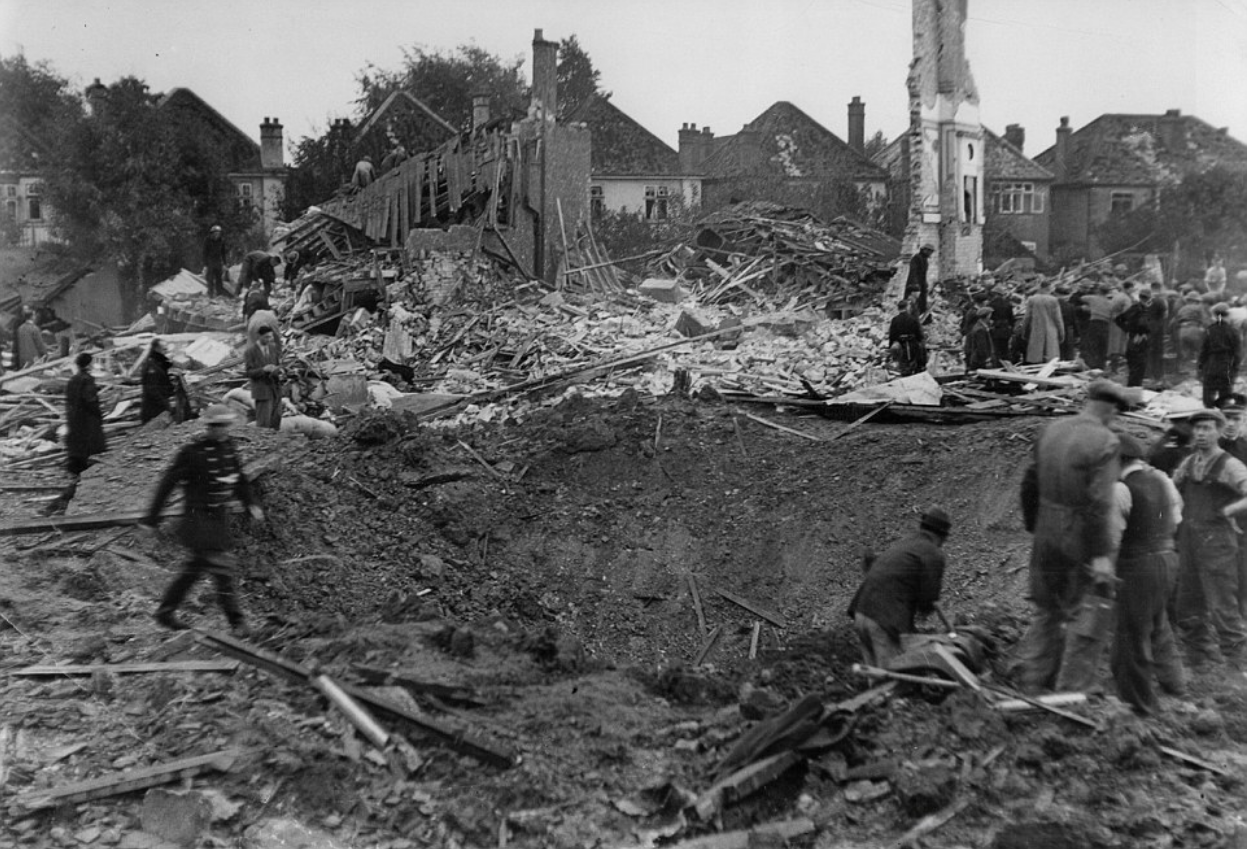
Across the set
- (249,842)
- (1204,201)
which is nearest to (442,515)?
(249,842)

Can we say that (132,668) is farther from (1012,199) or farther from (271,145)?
(1012,199)

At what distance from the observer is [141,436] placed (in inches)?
394

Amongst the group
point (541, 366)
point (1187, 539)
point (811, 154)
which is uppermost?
point (811, 154)

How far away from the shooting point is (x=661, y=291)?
62.0ft

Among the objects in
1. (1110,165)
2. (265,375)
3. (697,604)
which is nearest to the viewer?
(697,604)

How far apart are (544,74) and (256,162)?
5912 mm

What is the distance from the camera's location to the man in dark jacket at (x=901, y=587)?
5.89 metres

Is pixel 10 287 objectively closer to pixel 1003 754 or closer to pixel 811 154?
pixel 1003 754

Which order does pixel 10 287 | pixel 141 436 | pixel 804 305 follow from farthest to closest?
pixel 804 305 < pixel 10 287 < pixel 141 436

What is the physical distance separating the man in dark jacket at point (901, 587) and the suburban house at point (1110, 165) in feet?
78.8

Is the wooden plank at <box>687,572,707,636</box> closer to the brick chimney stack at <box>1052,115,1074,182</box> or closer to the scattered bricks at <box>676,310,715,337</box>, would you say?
the scattered bricks at <box>676,310,715,337</box>

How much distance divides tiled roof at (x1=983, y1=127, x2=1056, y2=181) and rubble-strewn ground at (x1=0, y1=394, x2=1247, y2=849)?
69.4ft

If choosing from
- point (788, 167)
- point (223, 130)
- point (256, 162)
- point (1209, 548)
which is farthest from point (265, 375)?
point (788, 167)

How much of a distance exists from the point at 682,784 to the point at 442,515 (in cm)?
564
